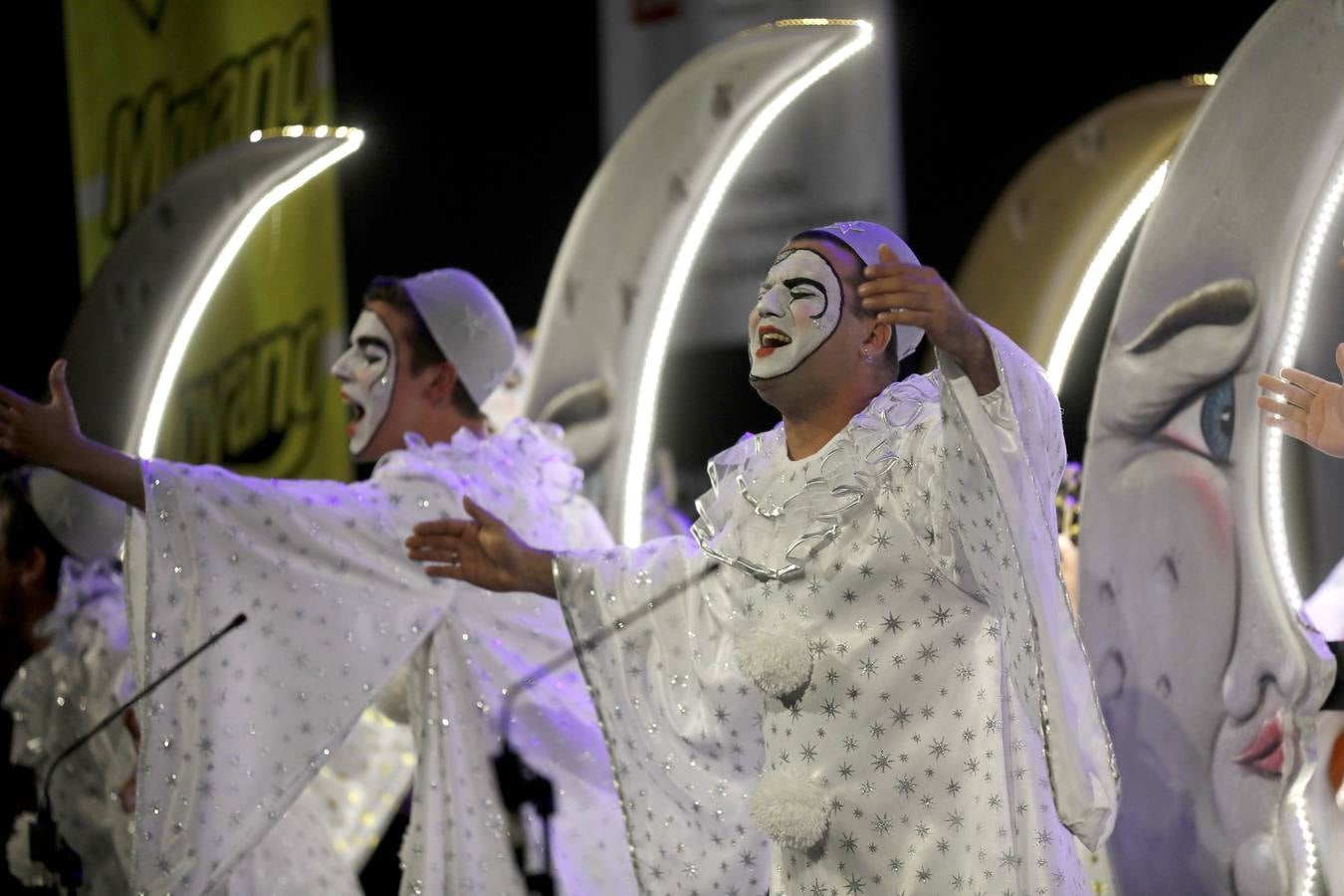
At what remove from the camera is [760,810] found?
299 cm

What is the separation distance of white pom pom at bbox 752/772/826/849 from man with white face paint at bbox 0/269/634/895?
1.12 meters

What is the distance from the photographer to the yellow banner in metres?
7.14

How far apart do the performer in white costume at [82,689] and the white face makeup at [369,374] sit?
125 centimetres

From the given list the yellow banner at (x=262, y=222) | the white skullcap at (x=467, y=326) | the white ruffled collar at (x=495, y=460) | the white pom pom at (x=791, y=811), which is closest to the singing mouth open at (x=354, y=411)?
the white ruffled collar at (x=495, y=460)

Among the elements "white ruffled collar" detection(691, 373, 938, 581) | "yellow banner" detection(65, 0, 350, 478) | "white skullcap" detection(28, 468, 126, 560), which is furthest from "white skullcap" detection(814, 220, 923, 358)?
"yellow banner" detection(65, 0, 350, 478)

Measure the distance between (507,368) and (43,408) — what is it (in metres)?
1.23

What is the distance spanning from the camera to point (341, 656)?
13.2 ft

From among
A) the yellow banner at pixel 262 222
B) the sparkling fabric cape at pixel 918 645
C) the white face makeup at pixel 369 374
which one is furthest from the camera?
the yellow banner at pixel 262 222

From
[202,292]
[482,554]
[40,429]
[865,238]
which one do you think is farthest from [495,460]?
[202,292]

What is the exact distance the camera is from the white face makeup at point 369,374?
431cm

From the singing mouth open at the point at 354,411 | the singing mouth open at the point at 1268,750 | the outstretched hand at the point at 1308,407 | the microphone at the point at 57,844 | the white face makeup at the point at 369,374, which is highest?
the outstretched hand at the point at 1308,407

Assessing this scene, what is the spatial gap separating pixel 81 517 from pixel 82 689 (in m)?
0.51

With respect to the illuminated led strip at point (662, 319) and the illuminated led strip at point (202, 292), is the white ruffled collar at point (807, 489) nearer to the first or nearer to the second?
the illuminated led strip at point (662, 319)

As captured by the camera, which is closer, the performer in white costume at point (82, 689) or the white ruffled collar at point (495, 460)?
the white ruffled collar at point (495, 460)
